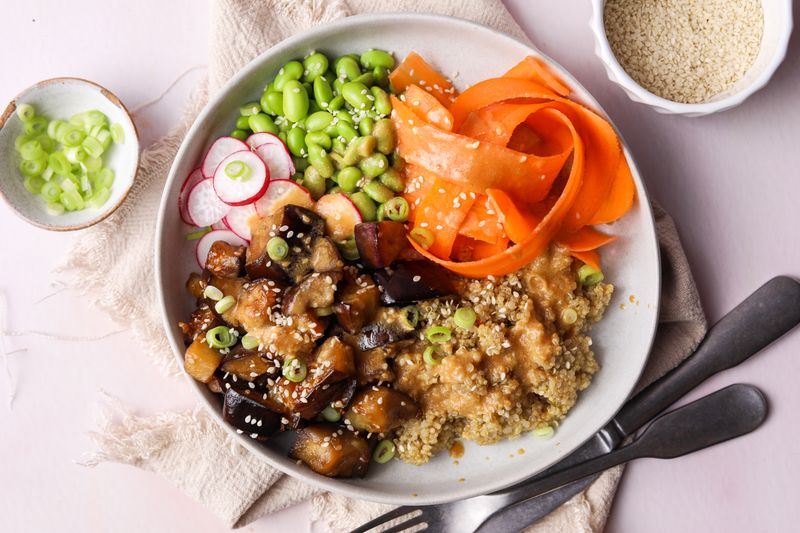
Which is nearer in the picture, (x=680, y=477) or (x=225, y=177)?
(x=225, y=177)

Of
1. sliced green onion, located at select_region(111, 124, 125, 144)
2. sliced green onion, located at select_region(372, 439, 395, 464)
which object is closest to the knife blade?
sliced green onion, located at select_region(372, 439, 395, 464)

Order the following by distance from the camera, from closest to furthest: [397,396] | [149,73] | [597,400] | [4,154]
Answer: [397,396], [597,400], [4,154], [149,73]

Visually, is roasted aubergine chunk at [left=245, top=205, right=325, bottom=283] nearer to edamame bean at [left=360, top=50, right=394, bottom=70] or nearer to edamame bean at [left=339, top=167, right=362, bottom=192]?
edamame bean at [left=339, top=167, right=362, bottom=192]

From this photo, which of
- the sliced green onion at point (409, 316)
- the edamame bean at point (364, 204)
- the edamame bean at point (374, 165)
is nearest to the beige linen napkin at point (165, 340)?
the edamame bean at point (374, 165)

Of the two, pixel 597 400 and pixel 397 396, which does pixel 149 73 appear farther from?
pixel 597 400

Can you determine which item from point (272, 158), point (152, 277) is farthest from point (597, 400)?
point (152, 277)

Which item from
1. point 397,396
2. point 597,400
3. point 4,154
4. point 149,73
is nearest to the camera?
point 397,396

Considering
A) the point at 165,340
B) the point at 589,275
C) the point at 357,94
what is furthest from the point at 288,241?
the point at 589,275
